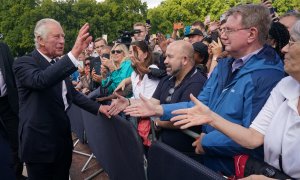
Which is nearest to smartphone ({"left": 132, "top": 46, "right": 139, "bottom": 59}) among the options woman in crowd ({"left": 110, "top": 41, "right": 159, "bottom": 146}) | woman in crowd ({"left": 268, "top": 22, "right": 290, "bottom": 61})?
woman in crowd ({"left": 110, "top": 41, "right": 159, "bottom": 146})

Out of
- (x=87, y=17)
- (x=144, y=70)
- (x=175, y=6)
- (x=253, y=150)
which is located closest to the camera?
(x=253, y=150)

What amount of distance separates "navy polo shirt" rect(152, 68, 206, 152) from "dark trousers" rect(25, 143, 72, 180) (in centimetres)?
113

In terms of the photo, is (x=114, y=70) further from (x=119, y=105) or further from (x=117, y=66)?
(x=119, y=105)

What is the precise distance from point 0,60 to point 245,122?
11.3 feet

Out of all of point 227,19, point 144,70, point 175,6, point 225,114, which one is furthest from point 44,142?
point 175,6

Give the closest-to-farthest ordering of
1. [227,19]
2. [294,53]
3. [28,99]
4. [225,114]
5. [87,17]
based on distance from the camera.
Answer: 1. [294,53]
2. [225,114]
3. [227,19]
4. [28,99]
5. [87,17]

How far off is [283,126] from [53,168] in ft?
8.53

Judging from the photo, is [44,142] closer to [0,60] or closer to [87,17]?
[0,60]

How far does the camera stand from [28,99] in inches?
131

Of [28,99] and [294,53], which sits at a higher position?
[294,53]

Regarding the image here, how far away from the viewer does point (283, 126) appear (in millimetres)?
1976

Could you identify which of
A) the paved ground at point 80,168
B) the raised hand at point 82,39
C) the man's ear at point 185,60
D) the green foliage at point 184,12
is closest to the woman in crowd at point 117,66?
the paved ground at point 80,168

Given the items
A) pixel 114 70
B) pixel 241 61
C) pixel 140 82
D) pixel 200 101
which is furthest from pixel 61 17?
pixel 241 61

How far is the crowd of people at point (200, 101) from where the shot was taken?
204 centimetres
